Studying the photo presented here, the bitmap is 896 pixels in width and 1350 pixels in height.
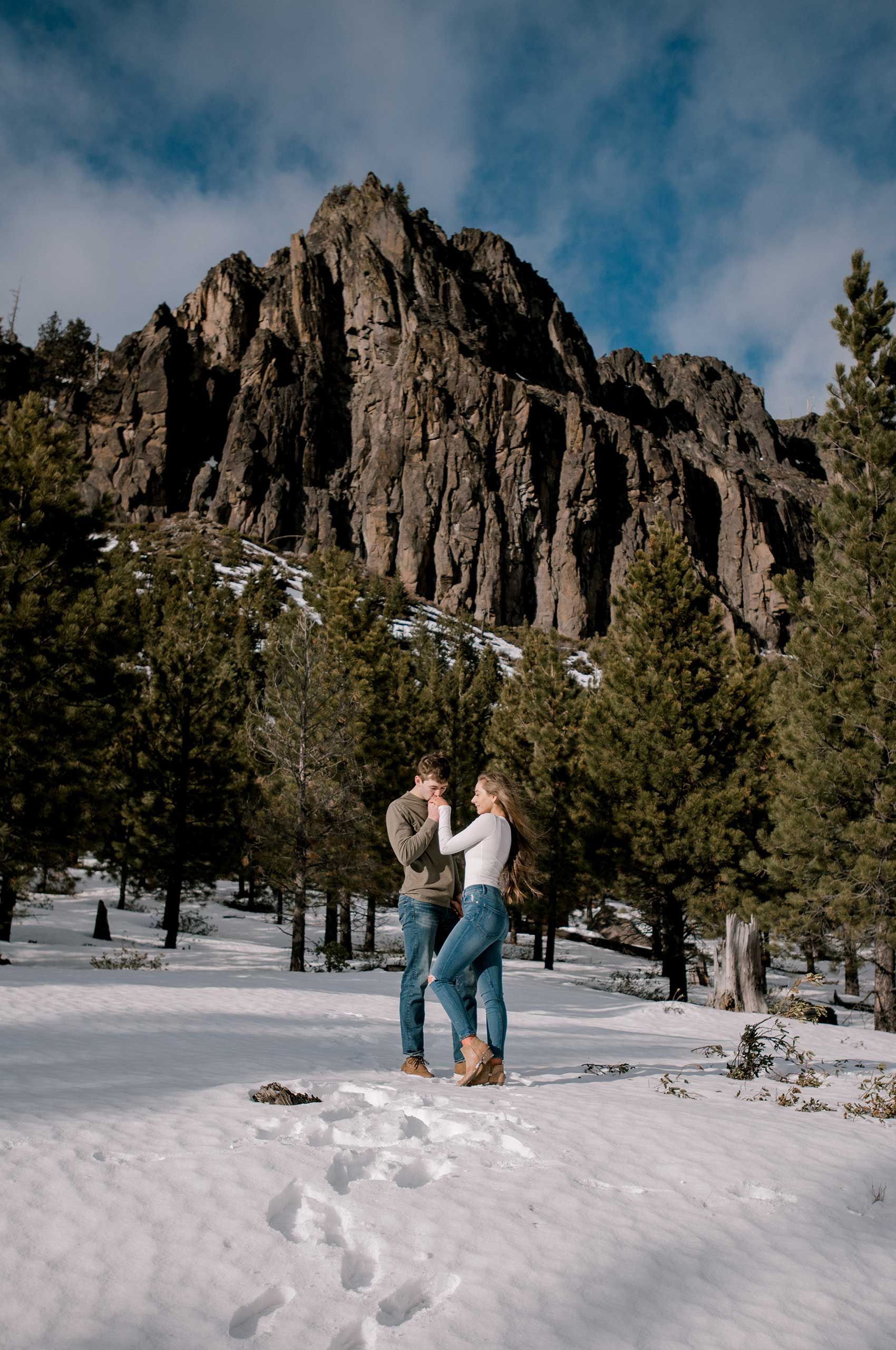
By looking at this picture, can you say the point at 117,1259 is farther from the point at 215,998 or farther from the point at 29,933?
the point at 29,933

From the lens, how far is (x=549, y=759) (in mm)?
22656

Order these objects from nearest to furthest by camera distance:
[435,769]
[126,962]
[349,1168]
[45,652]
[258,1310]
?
[258,1310] < [349,1168] < [435,769] < [45,652] < [126,962]

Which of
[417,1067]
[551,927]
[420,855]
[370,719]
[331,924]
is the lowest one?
[331,924]

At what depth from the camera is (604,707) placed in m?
16.9

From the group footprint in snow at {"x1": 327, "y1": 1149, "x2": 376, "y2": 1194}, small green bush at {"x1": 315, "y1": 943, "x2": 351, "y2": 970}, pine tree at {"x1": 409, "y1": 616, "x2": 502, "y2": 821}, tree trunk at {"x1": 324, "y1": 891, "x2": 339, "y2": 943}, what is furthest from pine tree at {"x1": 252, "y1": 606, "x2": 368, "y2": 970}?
footprint in snow at {"x1": 327, "y1": 1149, "x2": 376, "y2": 1194}

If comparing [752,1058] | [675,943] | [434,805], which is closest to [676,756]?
[675,943]

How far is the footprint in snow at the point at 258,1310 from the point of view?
220 cm

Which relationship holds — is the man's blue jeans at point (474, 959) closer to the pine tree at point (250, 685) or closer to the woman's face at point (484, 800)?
the woman's face at point (484, 800)

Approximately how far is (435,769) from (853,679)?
9161mm

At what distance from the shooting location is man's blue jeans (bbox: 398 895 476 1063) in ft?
17.0

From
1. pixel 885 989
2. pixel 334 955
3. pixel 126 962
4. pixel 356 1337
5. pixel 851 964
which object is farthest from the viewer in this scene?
pixel 334 955

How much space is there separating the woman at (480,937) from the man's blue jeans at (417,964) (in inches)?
8.0

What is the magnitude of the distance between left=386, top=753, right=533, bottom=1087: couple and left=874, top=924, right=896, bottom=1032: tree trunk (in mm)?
9132

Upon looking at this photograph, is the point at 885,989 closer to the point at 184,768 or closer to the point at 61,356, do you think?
the point at 184,768
